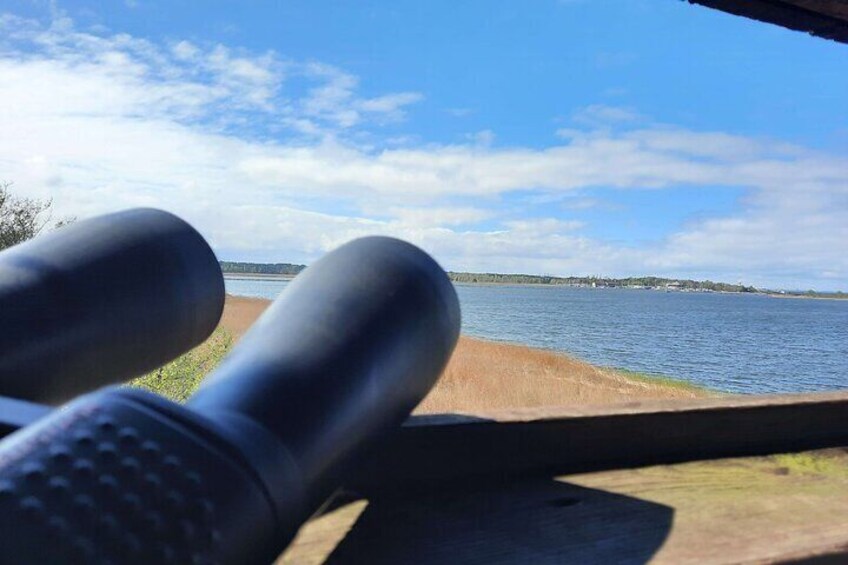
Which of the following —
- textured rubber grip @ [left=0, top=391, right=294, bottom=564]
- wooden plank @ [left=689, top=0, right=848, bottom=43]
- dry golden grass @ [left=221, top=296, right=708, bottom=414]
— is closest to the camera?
textured rubber grip @ [left=0, top=391, right=294, bottom=564]

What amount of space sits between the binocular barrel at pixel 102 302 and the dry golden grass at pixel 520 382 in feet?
15.2

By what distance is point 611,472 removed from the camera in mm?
1101

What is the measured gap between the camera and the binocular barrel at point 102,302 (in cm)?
67

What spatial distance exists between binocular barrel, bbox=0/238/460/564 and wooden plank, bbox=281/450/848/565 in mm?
198

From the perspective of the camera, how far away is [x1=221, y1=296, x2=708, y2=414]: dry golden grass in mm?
7875

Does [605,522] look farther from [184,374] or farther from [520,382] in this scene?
[520,382]

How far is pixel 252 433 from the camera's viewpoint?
50 cm

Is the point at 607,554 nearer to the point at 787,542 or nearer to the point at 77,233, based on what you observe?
the point at 787,542

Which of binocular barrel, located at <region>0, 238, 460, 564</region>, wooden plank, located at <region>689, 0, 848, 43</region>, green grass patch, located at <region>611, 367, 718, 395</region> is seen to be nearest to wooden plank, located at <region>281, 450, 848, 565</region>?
binocular barrel, located at <region>0, 238, 460, 564</region>

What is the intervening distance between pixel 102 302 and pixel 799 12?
1.32 metres

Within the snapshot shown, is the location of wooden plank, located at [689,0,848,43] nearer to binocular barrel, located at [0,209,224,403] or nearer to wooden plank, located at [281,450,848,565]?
wooden plank, located at [281,450,848,565]

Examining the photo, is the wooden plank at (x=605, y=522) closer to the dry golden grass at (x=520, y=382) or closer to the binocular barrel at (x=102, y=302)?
the binocular barrel at (x=102, y=302)

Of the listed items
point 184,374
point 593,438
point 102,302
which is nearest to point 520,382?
point 184,374

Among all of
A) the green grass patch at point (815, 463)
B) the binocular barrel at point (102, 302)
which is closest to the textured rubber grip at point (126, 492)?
the binocular barrel at point (102, 302)
